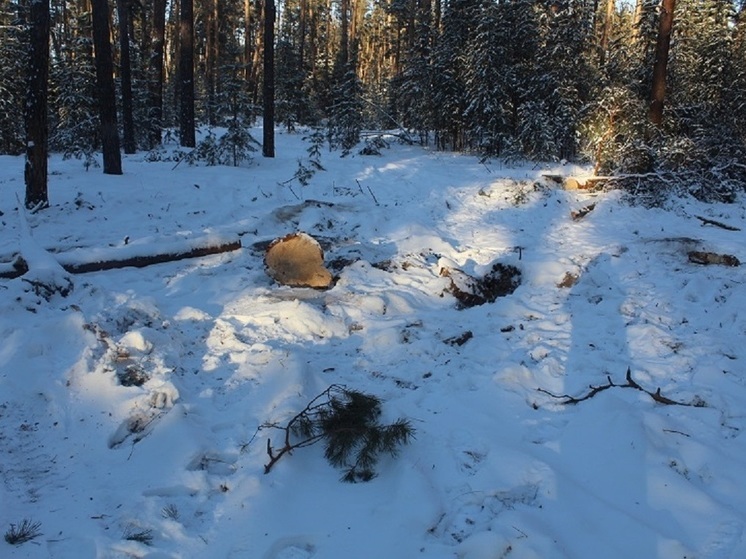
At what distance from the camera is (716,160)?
1338cm

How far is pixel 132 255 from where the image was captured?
7.41 m

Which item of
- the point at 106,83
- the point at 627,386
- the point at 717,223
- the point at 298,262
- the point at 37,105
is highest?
the point at 106,83

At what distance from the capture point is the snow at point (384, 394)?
3426mm

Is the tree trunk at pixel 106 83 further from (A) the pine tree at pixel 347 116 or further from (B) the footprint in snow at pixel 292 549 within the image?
(B) the footprint in snow at pixel 292 549

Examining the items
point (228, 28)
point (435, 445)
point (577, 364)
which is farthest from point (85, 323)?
point (228, 28)

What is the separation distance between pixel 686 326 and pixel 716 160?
9365 millimetres

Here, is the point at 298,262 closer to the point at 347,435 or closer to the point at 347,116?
the point at 347,435

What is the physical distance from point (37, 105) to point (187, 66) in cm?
640

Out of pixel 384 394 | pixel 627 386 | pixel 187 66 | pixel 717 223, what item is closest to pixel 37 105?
pixel 187 66

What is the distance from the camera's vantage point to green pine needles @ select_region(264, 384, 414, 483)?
408 centimetres

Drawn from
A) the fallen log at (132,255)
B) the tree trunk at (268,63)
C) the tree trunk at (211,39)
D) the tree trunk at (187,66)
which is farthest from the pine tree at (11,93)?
the fallen log at (132,255)

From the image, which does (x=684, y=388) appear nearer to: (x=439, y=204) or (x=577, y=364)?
(x=577, y=364)

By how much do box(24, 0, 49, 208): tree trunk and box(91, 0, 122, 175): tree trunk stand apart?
2.19m

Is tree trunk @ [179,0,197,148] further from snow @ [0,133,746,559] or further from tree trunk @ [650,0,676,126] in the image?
tree trunk @ [650,0,676,126]
